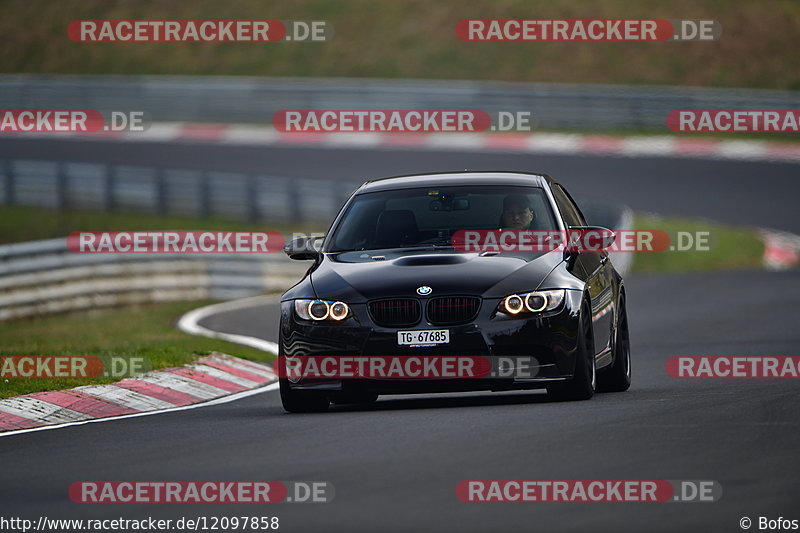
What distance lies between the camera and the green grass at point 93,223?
31.6 meters

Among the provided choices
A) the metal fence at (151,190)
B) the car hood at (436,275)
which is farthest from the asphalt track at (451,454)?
the metal fence at (151,190)

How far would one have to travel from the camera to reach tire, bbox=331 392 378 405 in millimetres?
10516

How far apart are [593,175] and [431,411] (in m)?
25.4

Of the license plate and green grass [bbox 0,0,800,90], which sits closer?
the license plate

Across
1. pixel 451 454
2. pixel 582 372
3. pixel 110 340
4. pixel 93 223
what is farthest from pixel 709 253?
pixel 451 454

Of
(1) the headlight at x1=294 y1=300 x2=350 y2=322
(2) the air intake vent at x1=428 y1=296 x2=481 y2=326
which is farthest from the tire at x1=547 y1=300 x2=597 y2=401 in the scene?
(1) the headlight at x1=294 y1=300 x2=350 y2=322

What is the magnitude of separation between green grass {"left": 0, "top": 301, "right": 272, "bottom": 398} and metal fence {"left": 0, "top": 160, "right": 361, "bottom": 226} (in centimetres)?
993

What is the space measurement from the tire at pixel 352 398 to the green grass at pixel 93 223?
20177 millimetres

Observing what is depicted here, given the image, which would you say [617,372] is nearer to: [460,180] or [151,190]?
[460,180]

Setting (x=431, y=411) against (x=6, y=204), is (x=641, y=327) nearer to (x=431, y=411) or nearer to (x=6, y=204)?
(x=431, y=411)

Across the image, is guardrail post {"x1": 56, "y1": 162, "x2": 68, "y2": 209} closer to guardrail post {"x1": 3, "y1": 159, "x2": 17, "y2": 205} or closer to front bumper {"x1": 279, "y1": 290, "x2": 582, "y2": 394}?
guardrail post {"x1": 3, "y1": 159, "x2": 17, "y2": 205}

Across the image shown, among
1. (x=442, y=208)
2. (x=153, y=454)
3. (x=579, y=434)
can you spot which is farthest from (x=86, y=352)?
(x=579, y=434)

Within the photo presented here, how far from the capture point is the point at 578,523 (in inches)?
259

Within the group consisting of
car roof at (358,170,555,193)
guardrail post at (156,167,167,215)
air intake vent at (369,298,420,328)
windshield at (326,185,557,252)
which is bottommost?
air intake vent at (369,298,420,328)
